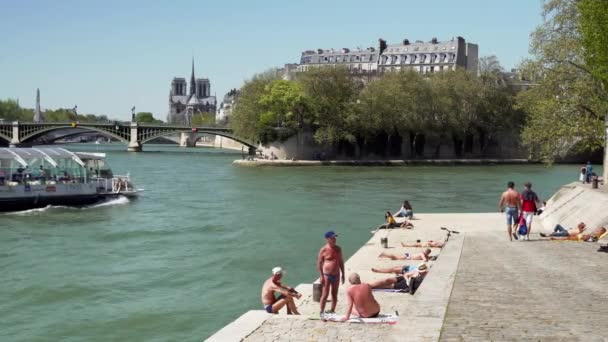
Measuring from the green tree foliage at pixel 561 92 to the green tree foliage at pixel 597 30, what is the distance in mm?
6403

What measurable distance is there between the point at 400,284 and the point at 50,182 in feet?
90.8

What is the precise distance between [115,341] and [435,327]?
23.7ft

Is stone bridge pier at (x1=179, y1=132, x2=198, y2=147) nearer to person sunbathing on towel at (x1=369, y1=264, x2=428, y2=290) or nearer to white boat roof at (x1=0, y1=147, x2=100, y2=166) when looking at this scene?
white boat roof at (x1=0, y1=147, x2=100, y2=166)

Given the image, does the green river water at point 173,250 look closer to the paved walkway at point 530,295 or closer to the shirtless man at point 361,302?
the shirtless man at point 361,302

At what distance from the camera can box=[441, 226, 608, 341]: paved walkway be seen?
10.1 metres

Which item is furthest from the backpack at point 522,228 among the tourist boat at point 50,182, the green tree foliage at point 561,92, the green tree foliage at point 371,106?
the green tree foliage at point 371,106

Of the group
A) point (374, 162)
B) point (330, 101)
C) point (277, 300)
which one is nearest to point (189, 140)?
point (330, 101)

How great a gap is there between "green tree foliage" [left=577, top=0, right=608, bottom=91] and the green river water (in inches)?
403

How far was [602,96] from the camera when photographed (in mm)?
37969

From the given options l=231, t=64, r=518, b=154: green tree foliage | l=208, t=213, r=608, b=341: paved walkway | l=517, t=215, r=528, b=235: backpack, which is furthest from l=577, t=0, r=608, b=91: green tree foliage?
l=231, t=64, r=518, b=154: green tree foliage

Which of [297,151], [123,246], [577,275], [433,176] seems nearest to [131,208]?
[123,246]

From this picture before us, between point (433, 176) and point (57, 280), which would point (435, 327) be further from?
point (433, 176)

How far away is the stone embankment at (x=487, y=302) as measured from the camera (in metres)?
10.2

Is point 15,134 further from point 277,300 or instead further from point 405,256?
point 277,300
